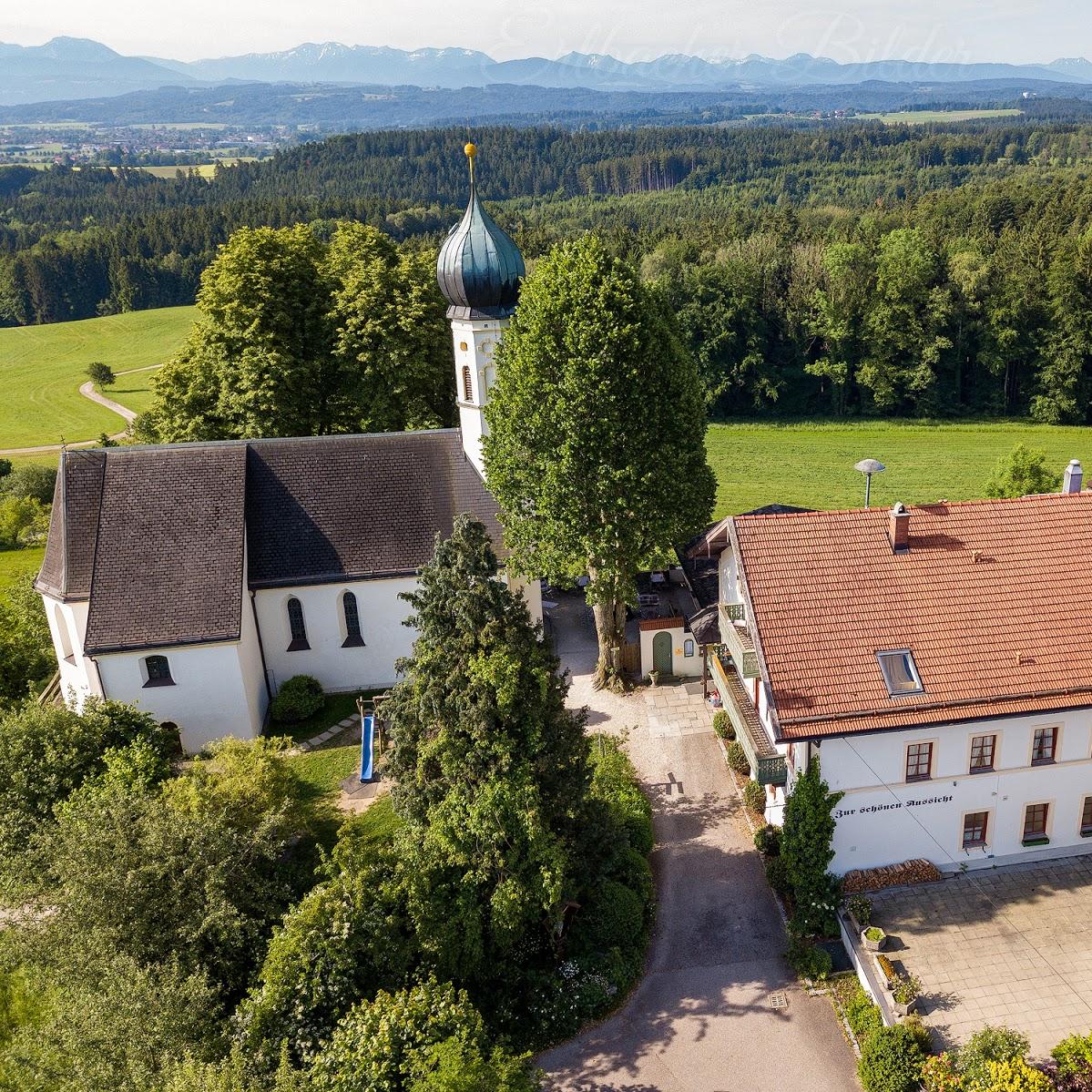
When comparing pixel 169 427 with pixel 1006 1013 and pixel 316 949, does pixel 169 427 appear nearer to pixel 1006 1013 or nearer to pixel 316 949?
pixel 316 949

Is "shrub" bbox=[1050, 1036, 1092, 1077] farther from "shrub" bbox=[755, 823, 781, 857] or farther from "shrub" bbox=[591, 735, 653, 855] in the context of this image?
"shrub" bbox=[591, 735, 653, 855]

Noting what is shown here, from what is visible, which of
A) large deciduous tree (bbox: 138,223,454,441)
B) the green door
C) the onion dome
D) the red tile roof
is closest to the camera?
the red tile roof

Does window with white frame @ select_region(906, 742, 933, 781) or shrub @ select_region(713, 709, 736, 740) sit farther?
shrub @ select_region(713, 709, 736, 740)

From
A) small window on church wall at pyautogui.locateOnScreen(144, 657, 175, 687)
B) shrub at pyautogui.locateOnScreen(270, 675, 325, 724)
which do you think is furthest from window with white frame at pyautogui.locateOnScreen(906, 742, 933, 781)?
small window on church wall at pyautogui.locateOnScreen(144, 657, 175, 687)

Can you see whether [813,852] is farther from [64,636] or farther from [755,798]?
[64,636]

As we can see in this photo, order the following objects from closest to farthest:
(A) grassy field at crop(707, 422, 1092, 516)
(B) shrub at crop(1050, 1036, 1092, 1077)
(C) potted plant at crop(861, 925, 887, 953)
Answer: (B) shrub at crop(1050, 1036, 1092, 1077) → (C) potted plant at crop(861, 925, 887, 953) → (A) grassy field at crop(707, 422, 1092, 516)

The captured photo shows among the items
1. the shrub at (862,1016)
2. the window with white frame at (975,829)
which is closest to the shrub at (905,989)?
the shrub at (862,1016)

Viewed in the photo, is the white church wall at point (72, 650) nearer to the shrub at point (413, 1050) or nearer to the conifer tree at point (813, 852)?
the shrub at point (413, 1050)

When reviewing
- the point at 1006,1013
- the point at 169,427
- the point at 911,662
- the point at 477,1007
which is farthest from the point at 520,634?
the point at 169,427

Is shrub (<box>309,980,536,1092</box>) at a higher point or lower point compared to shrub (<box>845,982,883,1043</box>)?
higher
